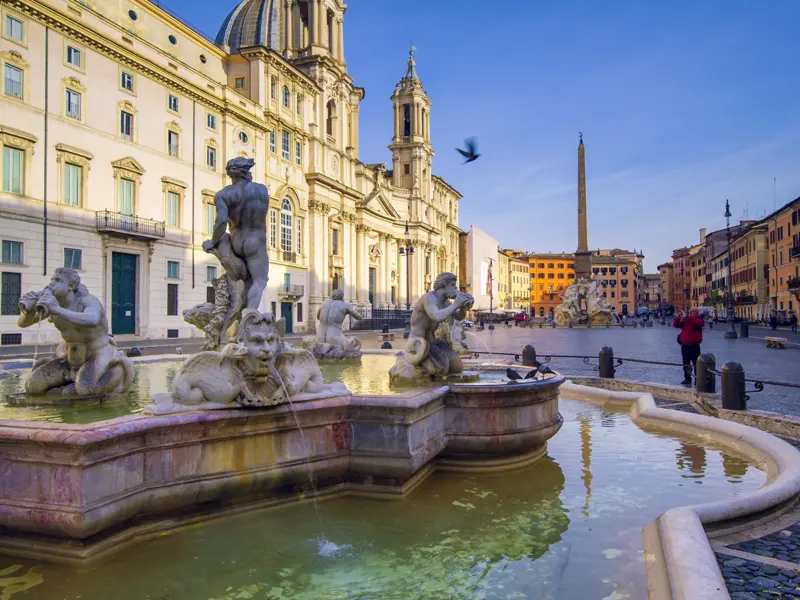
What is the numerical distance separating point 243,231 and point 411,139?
67.3 metres

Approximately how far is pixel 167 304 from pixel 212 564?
28467mm

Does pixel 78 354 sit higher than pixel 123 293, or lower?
lower

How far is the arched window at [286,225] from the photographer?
41.0 metres

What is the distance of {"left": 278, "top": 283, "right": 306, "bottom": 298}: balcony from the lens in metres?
40.1

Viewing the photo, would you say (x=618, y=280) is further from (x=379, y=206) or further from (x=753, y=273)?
(x=379, y=206)

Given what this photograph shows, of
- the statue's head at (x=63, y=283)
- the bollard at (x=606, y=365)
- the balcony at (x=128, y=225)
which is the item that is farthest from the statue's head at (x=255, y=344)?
the balcony at (x=128, y=225)

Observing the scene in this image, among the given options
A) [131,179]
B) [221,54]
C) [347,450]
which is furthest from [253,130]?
[347,450]

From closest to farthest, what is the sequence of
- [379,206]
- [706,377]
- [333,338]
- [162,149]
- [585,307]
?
[706,377]
[333,338]
[162,149]
[585,307]
[379,206]

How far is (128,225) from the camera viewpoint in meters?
27.5

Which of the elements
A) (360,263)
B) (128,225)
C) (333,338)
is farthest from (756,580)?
(360,263)

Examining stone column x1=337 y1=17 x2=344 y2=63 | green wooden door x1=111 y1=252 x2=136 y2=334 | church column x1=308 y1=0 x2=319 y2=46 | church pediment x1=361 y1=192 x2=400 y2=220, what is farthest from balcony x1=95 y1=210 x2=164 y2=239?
church pediment x1=361 y1=192 x2=400 y2=220

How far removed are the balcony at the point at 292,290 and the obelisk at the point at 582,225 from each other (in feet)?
77.3

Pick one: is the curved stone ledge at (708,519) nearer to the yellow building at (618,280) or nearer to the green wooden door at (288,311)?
the green wooden door at (288,311)

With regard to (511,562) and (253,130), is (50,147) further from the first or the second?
(511,562)
